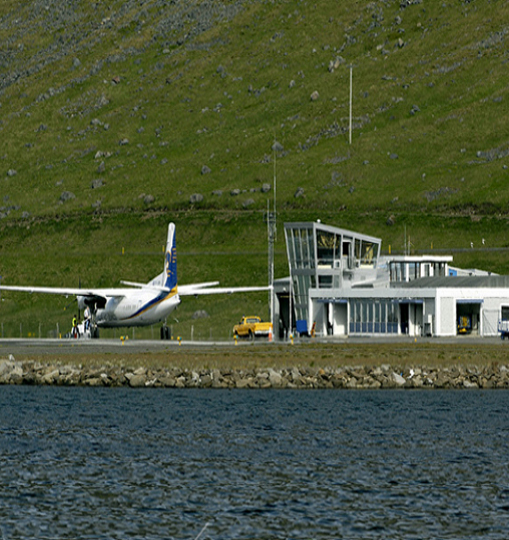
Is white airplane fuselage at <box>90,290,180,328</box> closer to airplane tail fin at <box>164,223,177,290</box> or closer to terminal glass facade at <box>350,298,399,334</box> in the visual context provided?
airplane tail fin at <box>164,223,177,290</box>

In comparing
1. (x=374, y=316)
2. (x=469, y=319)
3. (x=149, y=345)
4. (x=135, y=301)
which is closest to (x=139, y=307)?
(x=135, y=301)

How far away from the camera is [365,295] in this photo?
10081 cm

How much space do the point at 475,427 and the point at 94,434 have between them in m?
16.4

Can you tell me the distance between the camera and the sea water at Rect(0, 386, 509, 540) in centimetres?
3028

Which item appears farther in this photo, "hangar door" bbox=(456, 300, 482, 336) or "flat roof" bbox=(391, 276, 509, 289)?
"flat roof" bbox=(391, 276, 509, 289)

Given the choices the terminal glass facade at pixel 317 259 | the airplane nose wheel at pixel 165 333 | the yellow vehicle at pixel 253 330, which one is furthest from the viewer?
the terminal glass facade at pixel 317 259

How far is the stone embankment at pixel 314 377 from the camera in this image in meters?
62.6

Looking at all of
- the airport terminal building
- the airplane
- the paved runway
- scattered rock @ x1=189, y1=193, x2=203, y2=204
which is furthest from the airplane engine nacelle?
scattered rock @ x1=189, y1=193, x2=203, y2=204

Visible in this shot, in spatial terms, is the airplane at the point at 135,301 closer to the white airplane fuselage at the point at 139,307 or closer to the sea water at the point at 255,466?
the white airplane fuselage at the point at 139,307

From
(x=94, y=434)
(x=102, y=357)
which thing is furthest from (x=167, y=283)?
(x=94, y=434)

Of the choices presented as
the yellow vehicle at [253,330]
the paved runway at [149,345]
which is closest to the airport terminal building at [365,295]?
the yellow vehicle at [253,330]

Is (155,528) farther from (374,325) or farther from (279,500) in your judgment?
(374,325)

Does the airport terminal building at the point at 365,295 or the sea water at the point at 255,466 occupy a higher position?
the airport terminal building at the point at 365,295

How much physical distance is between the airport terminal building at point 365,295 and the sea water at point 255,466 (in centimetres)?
3820
